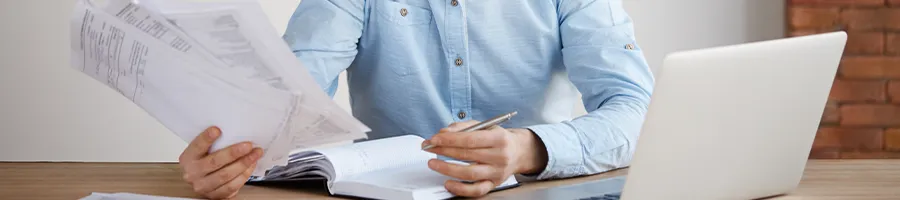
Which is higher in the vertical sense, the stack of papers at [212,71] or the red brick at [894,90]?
the stack of papers at [212,71]

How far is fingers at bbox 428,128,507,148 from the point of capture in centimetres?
107

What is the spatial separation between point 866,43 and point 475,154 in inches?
75.6

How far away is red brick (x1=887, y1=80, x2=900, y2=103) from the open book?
187 centimetres

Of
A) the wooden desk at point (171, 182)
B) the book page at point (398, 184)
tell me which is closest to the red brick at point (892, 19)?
the wooden desk at point (171, 182)

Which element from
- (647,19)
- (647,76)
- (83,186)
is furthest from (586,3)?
(647,19)

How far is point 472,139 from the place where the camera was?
3.57 feet

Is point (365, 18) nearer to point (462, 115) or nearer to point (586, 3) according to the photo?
point (462, 115)

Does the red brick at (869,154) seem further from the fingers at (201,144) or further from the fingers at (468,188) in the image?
the fingers at (201,144)

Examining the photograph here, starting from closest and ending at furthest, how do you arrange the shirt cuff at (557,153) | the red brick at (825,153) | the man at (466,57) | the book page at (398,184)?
the book page at (398,184) → the shirt cuff at (557,153) → the man at (466,57) → the red brick at (825,153)

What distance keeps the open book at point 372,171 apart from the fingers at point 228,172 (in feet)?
0.20

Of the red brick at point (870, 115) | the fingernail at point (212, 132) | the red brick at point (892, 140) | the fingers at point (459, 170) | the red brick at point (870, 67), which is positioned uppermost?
the fingernail at point (212, 132)

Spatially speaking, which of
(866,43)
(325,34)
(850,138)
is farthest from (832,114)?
(325,34)

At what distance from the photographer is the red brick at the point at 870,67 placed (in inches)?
106

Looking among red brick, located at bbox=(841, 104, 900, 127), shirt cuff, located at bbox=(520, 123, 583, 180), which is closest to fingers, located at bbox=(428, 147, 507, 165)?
shirt cuff, located at bbox=(520, 123, 583, 180)
